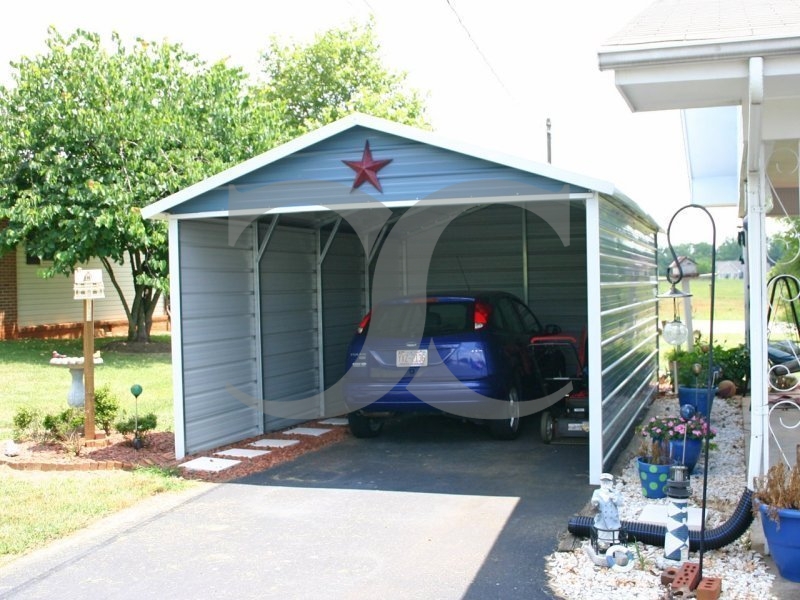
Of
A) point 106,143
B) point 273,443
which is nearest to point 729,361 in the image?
point 273,443

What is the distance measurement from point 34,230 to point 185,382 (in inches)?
409

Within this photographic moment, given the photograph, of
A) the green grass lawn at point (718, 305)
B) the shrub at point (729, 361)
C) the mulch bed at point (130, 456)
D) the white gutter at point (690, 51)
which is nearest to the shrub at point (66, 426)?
the mulch bed at point (130, 456)

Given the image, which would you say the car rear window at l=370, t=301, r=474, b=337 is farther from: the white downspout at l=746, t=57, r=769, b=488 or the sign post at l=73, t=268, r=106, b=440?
the white downspout at l=746, t=57, r=769, b=488

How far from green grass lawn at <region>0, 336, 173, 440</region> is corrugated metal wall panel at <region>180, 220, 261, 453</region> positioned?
1299mm

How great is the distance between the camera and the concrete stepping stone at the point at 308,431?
31.0 ft

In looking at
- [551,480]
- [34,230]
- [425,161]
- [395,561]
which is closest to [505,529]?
[395,561]

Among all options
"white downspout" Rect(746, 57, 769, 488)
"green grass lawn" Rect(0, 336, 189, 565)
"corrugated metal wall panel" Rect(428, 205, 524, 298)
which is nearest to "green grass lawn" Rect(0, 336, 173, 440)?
"green grass lawn" Rect(0, 336, 189, 565)

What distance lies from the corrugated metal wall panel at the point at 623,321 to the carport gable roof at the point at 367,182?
487mm

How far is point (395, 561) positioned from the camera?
523 cm

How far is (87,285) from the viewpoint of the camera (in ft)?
27.9

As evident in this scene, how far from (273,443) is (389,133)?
356 cm

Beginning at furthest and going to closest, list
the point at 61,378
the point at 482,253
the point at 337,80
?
1. the point at 337,80
2. the point at 61,378
3. the point at 482,253

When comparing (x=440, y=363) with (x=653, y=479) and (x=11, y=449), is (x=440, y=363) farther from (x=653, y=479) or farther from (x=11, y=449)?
(x=11, y=449)

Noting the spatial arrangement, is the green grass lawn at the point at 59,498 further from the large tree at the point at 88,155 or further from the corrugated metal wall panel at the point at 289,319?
the large tree at the point at 88,155
